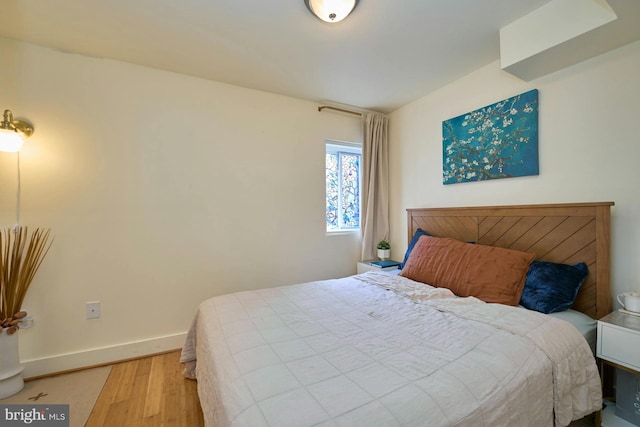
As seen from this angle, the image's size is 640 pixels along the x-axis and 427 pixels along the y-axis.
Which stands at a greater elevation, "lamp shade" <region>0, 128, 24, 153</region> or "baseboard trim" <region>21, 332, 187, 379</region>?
"lamp shade" <region>0, 128, 24, 153</region>

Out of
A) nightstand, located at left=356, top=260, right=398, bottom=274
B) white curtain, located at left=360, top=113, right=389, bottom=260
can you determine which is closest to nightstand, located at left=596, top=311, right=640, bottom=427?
nightstand, located at left=356, top=260, right=398, bottom=274

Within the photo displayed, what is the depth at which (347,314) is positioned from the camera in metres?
1.50

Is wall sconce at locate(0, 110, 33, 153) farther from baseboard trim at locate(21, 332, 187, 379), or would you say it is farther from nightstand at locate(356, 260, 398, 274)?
nightstand at locate(356, 260, 398, 274)

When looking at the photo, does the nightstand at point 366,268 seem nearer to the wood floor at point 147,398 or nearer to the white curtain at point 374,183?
the white curtain at point 374,183

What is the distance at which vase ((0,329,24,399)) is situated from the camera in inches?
64.1

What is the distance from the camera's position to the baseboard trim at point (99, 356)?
1.86 meters

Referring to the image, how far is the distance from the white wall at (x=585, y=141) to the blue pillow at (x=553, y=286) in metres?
0.23

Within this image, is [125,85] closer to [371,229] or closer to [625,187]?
[371,229]

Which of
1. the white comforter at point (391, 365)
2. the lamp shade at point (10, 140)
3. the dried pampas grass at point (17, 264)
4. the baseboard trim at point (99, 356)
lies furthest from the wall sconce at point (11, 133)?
the white comforter at point (391, 365)

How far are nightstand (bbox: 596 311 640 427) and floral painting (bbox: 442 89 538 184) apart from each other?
3.50 ft

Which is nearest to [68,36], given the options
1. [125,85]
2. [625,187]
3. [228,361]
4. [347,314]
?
[125,85]

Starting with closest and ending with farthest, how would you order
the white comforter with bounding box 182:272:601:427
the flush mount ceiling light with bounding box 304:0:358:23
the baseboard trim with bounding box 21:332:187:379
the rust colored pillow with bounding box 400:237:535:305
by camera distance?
1. the white comforter with bounding box 182:272:601:427
2. the flush mount ceiling light with bounding box 304:0:358:23
3. the rust colored pillow with bounding box 400:237:535:305
4. the baseboard trim with bounding box 21:332:187:379

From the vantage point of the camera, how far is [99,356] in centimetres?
201

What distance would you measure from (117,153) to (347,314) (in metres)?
2.23
